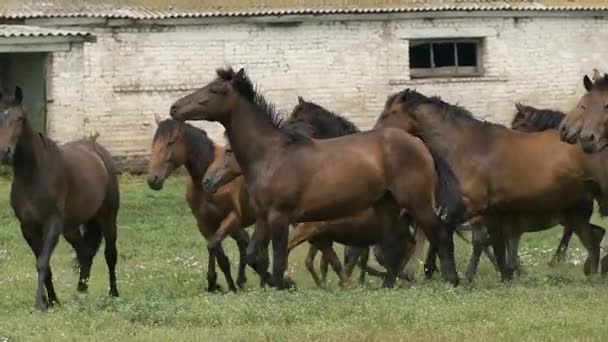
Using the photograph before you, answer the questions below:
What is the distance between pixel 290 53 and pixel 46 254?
1881cm

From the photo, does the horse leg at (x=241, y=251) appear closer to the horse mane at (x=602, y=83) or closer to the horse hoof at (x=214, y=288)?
the horse hoof at (x=214, y=288)

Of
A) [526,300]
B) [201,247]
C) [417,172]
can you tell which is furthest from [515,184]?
[201,247]

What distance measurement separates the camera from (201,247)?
20.7 m

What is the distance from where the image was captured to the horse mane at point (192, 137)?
54.2ft

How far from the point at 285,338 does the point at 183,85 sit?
805 inches

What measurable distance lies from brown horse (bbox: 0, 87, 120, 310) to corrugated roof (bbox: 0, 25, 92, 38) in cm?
1342

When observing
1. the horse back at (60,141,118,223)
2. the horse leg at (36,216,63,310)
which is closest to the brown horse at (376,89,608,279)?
the horse back at (60,141,118,223)

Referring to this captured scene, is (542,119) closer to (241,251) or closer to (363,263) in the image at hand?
(363,263)

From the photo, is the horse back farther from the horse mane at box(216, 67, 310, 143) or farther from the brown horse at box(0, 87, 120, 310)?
the horse mane at box(216, 67, 310, 143)

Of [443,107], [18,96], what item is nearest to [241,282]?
[443,107]

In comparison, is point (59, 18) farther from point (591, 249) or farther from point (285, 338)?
point (285, 338)

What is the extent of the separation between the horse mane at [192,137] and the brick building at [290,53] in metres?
12.6

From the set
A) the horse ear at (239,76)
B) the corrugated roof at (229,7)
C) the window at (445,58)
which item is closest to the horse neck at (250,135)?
the horse ear at (239,76)

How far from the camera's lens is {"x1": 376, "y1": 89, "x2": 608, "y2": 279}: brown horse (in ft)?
50.2
